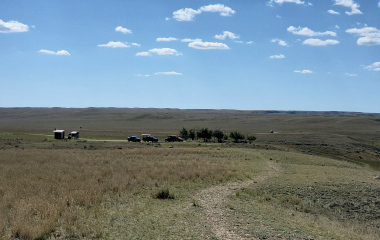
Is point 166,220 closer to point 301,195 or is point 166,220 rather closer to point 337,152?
point 301,195

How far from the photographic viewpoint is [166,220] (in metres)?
11.9

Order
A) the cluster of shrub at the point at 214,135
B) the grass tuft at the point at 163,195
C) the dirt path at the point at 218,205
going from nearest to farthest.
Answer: the dirt path at the point at 218,205 → the grass tuft at the point at 163,195 → the cluster of shrub at the point at 214,135

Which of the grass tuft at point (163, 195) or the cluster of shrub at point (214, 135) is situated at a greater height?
the grass tuft at point (163, 195)

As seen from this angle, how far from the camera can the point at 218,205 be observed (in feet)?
47.8

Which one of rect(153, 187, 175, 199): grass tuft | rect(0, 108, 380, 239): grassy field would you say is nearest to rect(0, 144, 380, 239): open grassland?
rect(0, 108, 380, 239): grassy field

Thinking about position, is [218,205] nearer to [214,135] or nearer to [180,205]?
[180,205]

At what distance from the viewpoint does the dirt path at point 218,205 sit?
1078 centimetres

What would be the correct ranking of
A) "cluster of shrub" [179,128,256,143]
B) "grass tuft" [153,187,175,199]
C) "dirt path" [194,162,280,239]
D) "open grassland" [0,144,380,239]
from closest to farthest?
"open grassland" [0,144,380,239], "dirt path" [194,162,280,239], "grass tuft" [153,187,175,199], "cluster of shrub" [179,128,256,143]

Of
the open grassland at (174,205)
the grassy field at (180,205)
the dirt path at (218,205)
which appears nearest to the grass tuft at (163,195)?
the grassy field at (180,205)

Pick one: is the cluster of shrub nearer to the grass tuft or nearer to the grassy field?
the grassy field

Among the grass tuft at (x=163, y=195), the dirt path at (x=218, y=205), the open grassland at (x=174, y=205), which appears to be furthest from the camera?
the grass tuft at (x=163, y=195)

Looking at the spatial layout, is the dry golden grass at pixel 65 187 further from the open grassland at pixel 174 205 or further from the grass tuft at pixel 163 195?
the grass tuft at pixel 163 195

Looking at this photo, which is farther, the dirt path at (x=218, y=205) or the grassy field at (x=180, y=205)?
the dirt path at (x=218, y=205)

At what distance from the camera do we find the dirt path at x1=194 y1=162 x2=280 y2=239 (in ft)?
35.4
